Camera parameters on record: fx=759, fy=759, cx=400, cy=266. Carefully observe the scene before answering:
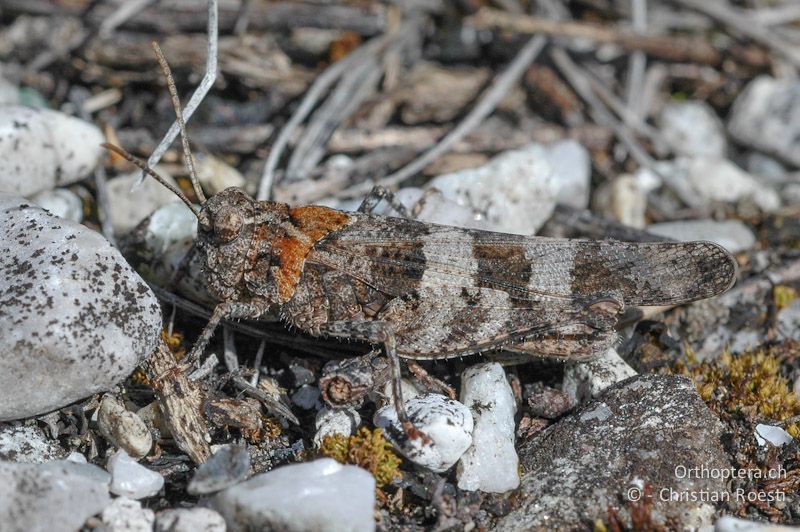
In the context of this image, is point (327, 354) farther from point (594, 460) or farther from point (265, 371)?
point (594, 460)

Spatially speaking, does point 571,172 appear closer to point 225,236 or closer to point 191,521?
point 225,236

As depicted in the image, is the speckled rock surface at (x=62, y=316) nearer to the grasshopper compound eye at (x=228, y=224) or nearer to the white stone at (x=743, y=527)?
the grasshopper compound eye at (x=228, y=224)

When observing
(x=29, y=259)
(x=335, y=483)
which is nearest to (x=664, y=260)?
(x=335, y=483)

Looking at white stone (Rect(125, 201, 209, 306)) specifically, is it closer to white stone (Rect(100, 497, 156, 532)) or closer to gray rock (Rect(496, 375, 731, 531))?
white stone (Rect(100, 497, 156, 532))

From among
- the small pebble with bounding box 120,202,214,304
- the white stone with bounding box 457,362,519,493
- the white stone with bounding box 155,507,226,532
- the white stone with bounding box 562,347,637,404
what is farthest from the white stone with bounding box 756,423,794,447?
the small pebble with bounding box 120,202,214,304

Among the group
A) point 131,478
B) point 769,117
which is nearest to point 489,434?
point 131,478
